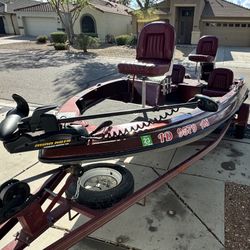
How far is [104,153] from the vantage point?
220 cm

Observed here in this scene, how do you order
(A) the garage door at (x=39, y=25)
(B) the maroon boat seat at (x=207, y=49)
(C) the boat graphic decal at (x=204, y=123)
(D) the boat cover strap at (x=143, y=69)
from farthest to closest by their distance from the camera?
(A) the garage door at (x=39, y=25), (B) the maroon boat seat at (x=207, y=49), (D) the boat cover strap at (x=143, y=69), (C) the boat graphic decal at (x=204, y=123)

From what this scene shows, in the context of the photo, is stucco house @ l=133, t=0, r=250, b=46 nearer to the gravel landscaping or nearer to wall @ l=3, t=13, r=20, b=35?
wall @ l=3, t=13, r=20, b=35

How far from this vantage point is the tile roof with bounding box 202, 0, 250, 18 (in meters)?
21.5

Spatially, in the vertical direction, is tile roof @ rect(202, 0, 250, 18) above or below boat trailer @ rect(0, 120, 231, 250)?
above

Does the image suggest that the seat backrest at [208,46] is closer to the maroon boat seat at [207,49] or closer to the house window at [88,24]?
the maroon boat seat at [207,49]

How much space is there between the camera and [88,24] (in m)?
25.0

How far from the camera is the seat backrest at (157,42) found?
391 centimetres

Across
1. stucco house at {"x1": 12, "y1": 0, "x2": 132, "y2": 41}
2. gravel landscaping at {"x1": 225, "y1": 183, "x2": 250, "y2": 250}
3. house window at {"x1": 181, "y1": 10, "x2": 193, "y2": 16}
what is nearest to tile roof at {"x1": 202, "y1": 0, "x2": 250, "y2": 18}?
house window at {"x1": 181, "y1": 10, "x2": 193, "y2": 16}

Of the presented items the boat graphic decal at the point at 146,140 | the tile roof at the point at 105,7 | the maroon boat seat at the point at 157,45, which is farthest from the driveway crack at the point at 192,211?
the tile roof at the point at 105,7

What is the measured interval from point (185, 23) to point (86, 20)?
8.93 metres

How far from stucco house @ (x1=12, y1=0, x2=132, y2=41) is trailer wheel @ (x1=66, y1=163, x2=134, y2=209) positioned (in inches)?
889

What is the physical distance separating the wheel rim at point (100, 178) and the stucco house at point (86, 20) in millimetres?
22567

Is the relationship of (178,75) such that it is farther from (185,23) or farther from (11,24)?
(11,24)

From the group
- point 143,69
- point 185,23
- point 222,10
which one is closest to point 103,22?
point 185,23
